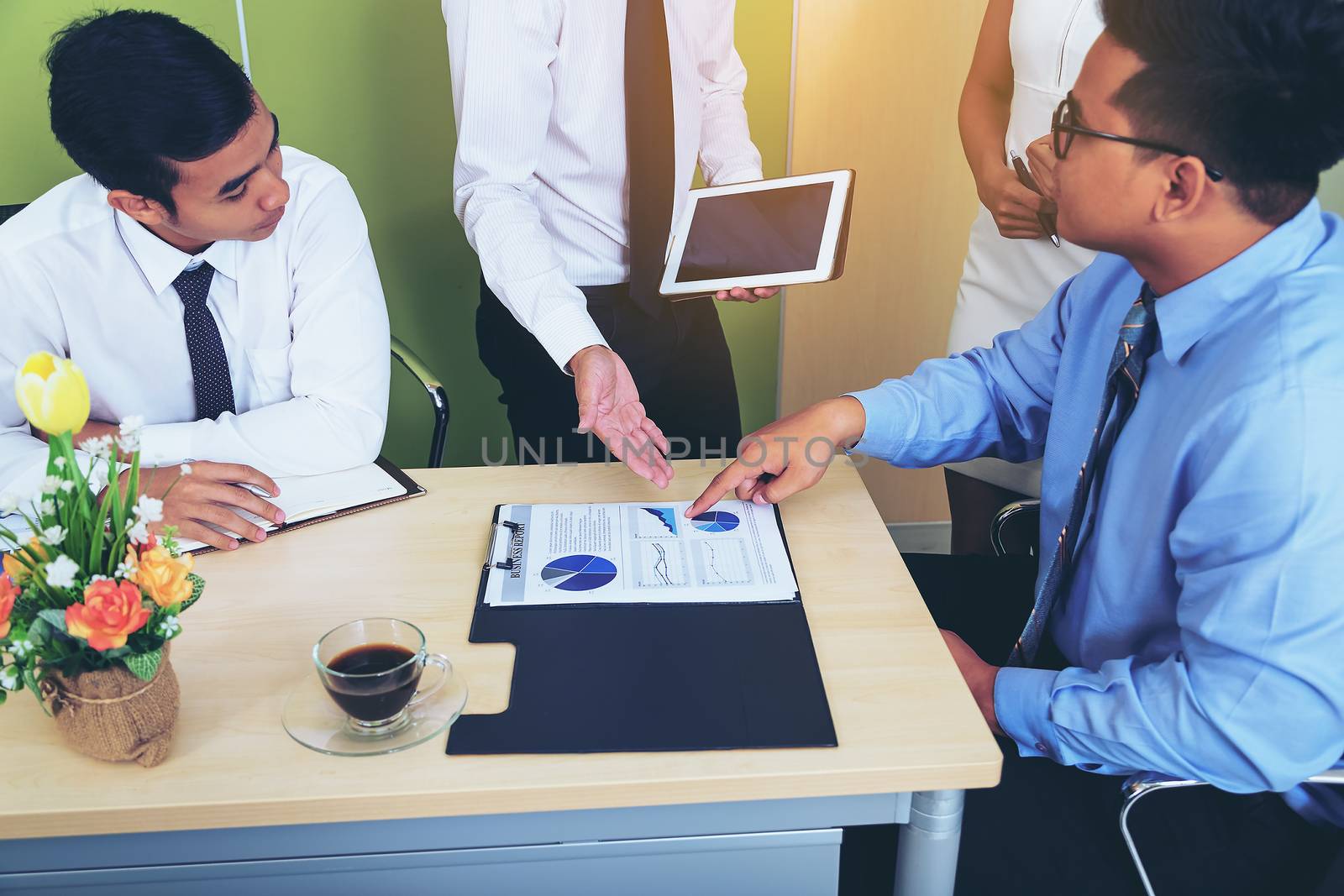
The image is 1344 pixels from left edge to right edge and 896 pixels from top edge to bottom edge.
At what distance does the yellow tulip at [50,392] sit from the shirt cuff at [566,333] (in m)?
0.83

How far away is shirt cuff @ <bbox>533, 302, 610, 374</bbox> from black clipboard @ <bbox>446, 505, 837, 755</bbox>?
0.51 m

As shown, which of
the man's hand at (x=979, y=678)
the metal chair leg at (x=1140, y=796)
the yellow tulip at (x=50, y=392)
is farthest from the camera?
the man's hand at (x=979, y=678)

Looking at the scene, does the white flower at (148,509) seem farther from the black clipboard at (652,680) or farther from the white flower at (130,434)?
the black clipboard at (652,680)

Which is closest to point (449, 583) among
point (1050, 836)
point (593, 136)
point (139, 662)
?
point (139, 662)

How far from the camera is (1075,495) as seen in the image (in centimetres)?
127

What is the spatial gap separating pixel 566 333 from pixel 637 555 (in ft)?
1.51

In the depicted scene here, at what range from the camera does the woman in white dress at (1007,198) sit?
1.77m

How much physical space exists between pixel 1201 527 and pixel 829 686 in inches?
16.5

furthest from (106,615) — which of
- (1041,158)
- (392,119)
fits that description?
(392,119)

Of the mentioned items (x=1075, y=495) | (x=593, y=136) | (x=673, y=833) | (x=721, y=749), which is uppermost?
(x=593, y=136)

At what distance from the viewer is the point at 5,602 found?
Result: 843 millimetres

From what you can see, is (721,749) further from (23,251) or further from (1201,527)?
(23,251)

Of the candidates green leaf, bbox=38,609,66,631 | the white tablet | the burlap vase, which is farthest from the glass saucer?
the white tablet

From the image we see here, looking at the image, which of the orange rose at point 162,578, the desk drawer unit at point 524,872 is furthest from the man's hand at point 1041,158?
the orange rose at point 162,578
